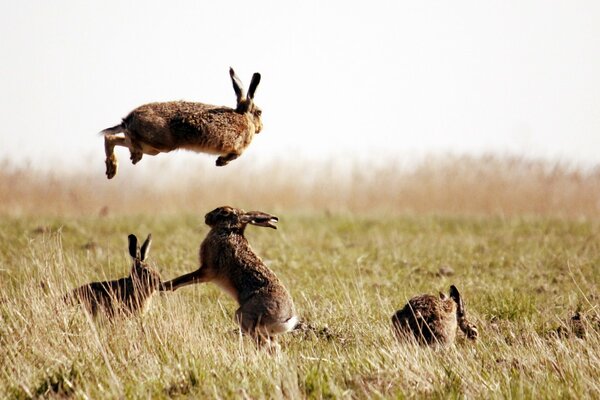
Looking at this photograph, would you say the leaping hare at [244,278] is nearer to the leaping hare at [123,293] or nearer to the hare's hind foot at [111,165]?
the leaping hare at [123,293]

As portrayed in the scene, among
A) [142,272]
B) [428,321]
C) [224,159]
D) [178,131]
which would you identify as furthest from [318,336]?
[178,131]

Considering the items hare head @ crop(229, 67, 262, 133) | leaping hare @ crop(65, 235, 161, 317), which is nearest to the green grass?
leaping hare @ crop(65, 235, 161, 317)

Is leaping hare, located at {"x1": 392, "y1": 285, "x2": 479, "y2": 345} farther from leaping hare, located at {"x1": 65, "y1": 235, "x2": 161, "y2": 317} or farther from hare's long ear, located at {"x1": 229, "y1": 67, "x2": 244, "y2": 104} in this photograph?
hare's long ear, located at {"x1": 229, "y1": 67, "x2": 244, "y2": 104}

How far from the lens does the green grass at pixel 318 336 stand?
6.13 metres

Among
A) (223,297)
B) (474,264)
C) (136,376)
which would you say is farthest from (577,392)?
(474,264)

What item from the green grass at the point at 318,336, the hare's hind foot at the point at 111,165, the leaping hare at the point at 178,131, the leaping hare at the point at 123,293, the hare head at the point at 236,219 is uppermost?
the leaping hare at the point at 178,131

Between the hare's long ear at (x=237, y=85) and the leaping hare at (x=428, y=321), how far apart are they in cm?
218

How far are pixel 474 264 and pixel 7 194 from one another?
916 cm

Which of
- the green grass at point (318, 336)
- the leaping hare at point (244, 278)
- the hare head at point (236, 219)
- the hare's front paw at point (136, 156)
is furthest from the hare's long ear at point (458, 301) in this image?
the hare's front paw at point (136, 156)

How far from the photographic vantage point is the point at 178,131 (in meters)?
6.90

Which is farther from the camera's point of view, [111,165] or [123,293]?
[123,293]

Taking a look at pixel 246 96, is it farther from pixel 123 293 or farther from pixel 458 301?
pixel 458 301

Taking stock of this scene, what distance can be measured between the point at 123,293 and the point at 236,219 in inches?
47.8

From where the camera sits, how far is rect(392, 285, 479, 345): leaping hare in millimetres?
7277
